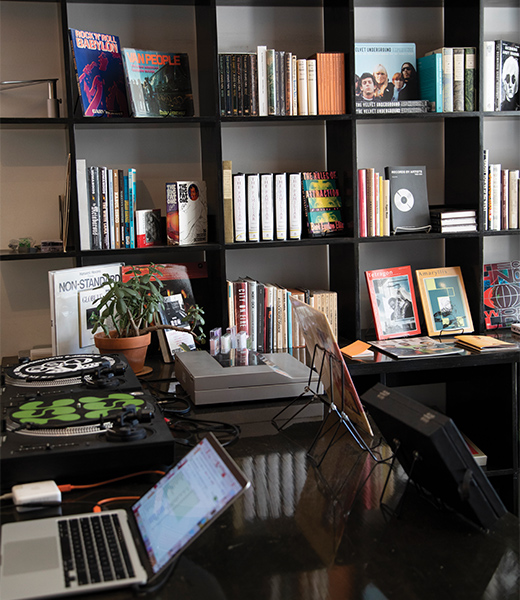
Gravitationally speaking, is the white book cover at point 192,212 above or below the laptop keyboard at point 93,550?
above

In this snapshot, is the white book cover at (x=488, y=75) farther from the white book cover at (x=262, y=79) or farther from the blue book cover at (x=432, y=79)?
the white book cover at (x=262, y=79)

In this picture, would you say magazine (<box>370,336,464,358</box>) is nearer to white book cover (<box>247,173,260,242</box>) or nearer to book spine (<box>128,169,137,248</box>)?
white book cover (<box>247,173,260,242</box>)

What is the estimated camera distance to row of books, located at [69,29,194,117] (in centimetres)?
252

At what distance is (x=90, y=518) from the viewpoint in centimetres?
114

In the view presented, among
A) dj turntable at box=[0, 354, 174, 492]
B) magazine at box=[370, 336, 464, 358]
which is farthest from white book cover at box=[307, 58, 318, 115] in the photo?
dj turntable at box=[0, 354, 174, 492]

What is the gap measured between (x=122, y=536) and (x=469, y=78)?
2499 mm

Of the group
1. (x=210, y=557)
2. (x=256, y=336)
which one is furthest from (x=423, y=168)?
(x=210, y=557)

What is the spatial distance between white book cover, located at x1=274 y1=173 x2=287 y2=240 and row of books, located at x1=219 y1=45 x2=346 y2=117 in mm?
268

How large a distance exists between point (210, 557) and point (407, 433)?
0.41 meters

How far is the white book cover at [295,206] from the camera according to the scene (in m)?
2.78

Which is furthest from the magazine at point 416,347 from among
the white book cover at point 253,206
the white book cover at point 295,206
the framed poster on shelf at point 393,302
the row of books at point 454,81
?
the row of books at point 454,81

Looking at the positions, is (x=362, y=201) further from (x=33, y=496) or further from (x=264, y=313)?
(x=33, y=496)

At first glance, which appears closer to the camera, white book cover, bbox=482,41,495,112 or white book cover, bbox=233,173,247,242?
white book cover, bbox=233,173,247,242

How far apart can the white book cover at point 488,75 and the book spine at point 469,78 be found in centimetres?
5
